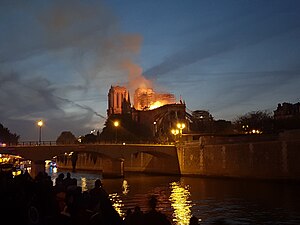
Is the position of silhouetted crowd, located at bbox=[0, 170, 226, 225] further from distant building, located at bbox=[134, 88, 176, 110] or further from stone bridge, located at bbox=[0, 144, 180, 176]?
Answer: distant building, located at bbox=[134, 88, 176, 110]

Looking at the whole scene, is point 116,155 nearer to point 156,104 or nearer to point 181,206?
point 181,206

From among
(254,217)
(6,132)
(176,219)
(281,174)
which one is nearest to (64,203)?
Result: (176,219)

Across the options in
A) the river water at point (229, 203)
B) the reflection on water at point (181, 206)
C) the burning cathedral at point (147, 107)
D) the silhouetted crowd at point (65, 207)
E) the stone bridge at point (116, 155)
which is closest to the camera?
the silhouetted crowd at point (65, 207)

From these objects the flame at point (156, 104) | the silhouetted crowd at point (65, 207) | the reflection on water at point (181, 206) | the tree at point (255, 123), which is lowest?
the reflection on water at point (181, 206)

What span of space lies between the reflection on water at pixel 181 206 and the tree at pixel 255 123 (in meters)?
57.8

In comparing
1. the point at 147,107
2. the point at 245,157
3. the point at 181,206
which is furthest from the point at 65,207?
the point at 147,107

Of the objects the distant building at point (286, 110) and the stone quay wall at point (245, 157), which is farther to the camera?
the distant building at point (286, 110)

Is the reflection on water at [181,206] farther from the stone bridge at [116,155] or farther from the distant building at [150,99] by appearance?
the distant building at [150,99]

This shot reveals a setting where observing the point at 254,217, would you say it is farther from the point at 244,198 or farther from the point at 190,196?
the point at 190,196

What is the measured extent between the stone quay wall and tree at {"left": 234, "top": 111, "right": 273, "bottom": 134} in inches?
1293

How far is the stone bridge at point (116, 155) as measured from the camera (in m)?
63.5

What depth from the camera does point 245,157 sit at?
→ 58.8 m

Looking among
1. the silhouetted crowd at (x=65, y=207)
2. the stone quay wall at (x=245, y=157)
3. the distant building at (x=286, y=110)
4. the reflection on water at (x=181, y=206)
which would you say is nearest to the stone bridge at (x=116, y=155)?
the stone quay wall at (x=245, y=157)

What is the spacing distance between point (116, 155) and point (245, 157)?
23.5 m
